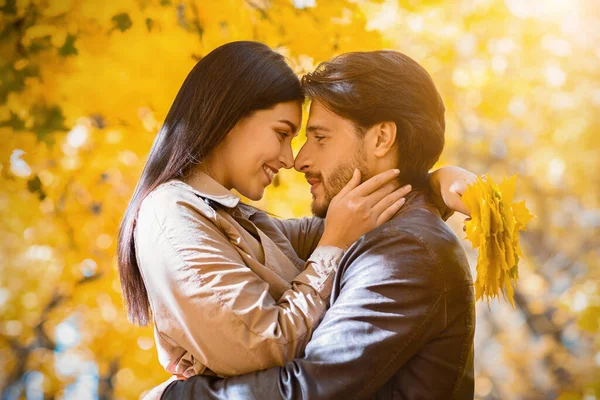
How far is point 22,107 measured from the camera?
2.32m

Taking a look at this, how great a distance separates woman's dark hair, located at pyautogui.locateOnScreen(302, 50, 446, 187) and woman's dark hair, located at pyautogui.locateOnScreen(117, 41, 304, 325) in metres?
0.13

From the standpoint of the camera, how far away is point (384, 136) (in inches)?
59.2

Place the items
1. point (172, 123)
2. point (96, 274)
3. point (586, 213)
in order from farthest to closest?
point (586, 213)
point (96, 274)
point (172, 123)

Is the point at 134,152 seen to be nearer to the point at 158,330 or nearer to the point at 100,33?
the point at 100,33

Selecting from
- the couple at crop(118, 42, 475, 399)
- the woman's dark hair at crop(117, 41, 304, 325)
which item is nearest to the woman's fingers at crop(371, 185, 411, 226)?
the couple at crop(118, 42, 475, 399)

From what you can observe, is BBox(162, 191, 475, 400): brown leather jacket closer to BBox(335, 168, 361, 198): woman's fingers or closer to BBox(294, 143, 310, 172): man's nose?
BBox(335, 168, 361, 198): woman's fingers

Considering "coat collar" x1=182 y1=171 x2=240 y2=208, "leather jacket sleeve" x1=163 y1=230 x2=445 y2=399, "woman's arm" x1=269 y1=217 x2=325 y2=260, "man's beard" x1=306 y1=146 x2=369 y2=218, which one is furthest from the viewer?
"woman's arm" x1=269 y1=217 x2=325 y2=260

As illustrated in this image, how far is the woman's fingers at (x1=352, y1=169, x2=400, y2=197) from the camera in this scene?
1.42m

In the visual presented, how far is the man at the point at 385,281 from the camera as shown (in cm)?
118

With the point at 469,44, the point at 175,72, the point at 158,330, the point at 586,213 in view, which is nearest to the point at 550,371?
the point at 586,213

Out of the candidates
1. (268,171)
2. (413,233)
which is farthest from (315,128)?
(413,233)

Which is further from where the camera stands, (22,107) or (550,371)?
(550,371)

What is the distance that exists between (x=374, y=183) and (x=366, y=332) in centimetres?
36

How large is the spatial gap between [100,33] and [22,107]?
0.39 meters
